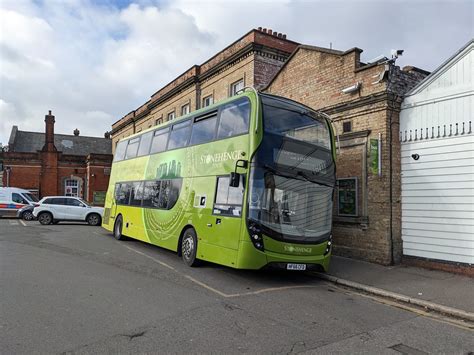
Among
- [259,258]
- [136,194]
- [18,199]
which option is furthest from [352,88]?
[18,199]

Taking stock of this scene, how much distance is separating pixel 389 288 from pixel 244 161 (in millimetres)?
4036

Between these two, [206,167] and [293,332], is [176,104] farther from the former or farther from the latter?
[293,332]

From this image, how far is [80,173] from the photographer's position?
1599 inches

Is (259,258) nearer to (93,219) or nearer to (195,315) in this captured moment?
(195,315)

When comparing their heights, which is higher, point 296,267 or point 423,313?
point 296,267

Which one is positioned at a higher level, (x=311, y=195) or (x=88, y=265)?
(x=311, y=195)

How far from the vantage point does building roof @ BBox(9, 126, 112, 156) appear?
46031 millimetres

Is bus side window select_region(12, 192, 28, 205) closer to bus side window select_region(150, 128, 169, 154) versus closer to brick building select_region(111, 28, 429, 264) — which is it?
bus side window select_region(150, 128, 169, 154)

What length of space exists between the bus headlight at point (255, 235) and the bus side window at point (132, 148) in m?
8.28

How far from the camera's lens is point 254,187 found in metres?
8.41

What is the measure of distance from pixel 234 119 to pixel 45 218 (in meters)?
17.1

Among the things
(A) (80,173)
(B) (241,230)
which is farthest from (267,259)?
(A) (80,173)

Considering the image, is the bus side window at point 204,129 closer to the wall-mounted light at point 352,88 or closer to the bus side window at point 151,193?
the bus side window at point 151,193

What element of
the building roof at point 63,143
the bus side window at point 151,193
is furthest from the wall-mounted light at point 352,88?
the building roof at point 63,143
